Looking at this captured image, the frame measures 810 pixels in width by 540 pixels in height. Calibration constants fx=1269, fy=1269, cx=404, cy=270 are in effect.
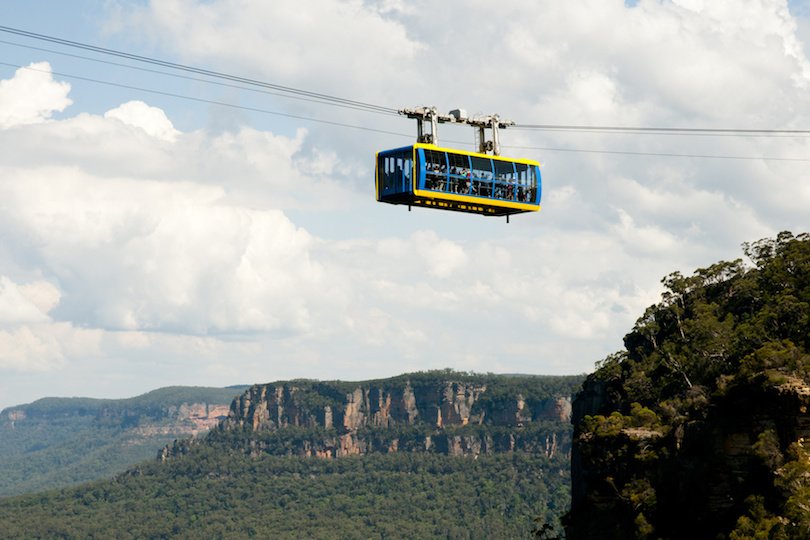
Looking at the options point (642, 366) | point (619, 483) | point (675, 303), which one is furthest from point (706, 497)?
point (675, 303)

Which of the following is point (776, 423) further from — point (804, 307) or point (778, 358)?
point (804, 307)

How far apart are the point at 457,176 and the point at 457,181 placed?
0.37 meters

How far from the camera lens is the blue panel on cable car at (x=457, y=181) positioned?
82000mm

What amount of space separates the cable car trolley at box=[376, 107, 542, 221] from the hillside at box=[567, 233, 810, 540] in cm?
2243

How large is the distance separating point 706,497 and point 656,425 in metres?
22.8

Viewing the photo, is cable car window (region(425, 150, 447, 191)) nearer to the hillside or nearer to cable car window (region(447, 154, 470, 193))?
cable car window (region(447, 154, 470, 193))

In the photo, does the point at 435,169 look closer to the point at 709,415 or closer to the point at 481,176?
the point at 481,176

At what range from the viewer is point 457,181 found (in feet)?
274

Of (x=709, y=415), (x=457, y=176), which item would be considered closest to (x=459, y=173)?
(x=457, y=176)

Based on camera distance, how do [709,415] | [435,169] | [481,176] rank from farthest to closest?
[709,415] < [481,176] < [435,169]

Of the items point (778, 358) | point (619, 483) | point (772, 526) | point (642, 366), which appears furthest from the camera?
point (642, 366)

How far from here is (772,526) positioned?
8244 centimetres

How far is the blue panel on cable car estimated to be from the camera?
8200 cm

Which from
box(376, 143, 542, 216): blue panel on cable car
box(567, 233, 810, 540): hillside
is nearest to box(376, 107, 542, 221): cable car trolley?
box(376, 143, 542, 216): blue panel on cable car
